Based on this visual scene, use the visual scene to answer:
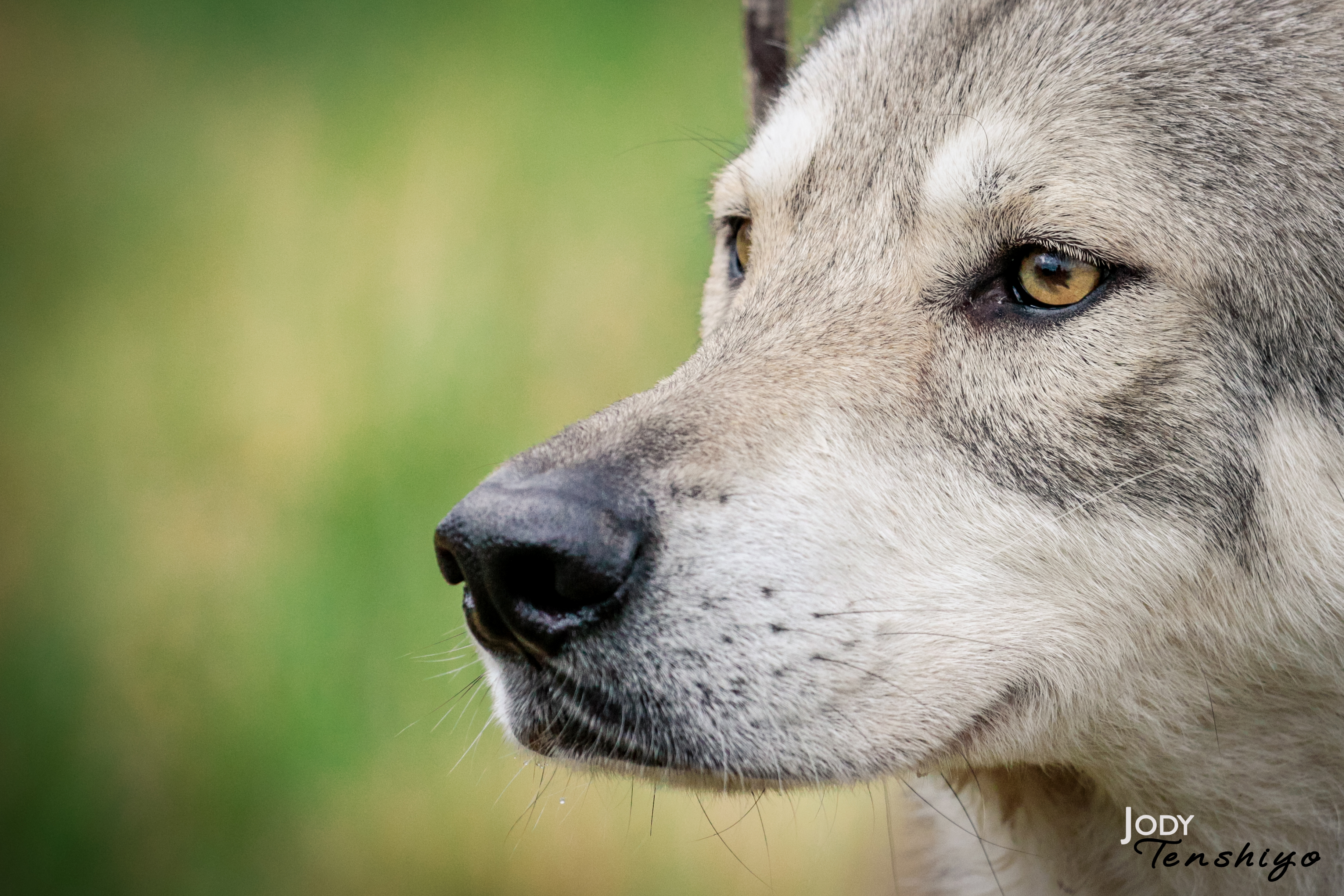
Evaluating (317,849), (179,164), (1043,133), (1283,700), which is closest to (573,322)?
(179,164)

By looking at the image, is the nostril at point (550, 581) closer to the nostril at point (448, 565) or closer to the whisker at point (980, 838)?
the nostril at point (448, 565)

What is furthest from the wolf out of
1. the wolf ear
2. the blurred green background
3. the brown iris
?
the blurred green background

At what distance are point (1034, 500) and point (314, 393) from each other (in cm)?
422

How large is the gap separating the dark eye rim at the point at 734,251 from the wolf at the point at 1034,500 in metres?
0.86

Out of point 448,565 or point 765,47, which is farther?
point 765,47

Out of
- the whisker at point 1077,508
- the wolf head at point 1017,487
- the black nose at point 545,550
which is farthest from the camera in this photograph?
the whisker at point 1077,508

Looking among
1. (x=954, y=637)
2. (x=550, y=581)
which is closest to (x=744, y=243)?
(x=954, y=637)

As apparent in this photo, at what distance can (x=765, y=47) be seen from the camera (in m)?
3.96

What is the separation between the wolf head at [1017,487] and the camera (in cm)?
216

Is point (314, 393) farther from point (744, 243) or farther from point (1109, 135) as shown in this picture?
point (1109, 135)

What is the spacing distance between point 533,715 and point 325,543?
3413mm

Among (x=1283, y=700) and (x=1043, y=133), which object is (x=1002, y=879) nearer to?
(x=1283, y=700)

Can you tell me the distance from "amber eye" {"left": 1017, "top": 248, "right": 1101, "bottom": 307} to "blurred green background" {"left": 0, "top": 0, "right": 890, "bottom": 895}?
1.74 metres

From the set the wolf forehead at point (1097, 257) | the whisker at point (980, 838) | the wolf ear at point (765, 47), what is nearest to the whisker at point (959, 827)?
the whisker at point (980, 838)
